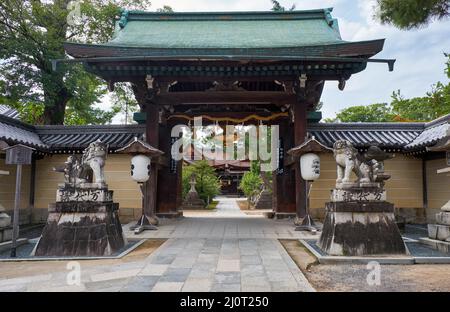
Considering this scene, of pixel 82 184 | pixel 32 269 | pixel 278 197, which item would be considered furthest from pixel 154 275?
pixel 278 197

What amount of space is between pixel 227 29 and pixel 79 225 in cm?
951

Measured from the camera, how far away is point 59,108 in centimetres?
1736

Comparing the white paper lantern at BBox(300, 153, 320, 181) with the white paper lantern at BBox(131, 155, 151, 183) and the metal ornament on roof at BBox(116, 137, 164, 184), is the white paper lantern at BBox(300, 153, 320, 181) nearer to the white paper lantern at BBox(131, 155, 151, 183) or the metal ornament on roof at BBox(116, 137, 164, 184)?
the metal ornament on roof at BBox(116, 137, 164, 184)

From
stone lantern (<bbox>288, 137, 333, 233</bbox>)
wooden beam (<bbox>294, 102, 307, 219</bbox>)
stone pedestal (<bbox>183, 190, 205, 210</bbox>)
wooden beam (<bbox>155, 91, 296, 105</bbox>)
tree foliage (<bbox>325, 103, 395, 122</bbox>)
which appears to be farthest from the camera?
tree foliage (<bbox>325, 103, 395, 122</bbox>)

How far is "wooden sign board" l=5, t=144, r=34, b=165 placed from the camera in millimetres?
6441

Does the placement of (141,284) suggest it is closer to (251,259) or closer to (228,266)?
(228,266)

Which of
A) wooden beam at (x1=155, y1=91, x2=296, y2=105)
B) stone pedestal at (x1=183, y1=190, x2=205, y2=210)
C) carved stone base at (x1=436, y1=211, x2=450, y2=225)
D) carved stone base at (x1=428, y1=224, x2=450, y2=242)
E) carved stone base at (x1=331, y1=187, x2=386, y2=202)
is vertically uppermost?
wooden beam at (x1=155, y1=91, x2=296, y2=105)

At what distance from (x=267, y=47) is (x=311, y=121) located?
4246 millimetres

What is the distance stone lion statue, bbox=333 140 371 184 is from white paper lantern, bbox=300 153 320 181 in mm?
2293

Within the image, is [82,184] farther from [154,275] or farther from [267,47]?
[267,47]

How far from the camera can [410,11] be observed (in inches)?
235

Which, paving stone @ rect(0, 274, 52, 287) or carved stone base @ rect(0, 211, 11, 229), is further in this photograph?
carved stone base @ rect(0, 211, 11, 229)

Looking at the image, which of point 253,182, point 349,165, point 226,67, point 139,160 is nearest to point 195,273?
point 349,165

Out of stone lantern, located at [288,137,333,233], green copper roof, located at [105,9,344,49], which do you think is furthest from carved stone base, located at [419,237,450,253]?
green copper roof, located at [105,9,344,49]
